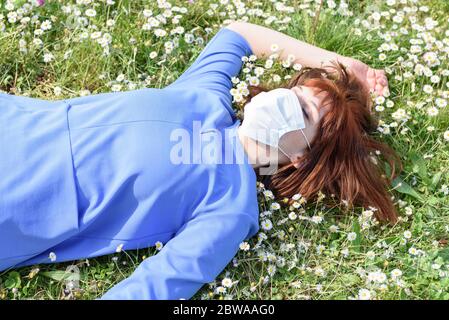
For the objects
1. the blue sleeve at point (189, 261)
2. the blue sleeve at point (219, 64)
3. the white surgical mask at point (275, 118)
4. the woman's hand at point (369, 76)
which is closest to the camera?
the blue sleeve at point (189, 261)

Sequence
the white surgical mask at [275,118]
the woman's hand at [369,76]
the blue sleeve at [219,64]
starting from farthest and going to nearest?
the woman's hand at [369,76], the blue sleeve at [219,64], the white surgical mask at [275,118]

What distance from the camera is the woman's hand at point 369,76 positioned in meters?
3.32

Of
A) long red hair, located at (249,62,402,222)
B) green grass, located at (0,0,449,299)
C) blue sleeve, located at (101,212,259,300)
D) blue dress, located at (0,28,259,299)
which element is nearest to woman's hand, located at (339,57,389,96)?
green grass, located at (0,0,449,299)

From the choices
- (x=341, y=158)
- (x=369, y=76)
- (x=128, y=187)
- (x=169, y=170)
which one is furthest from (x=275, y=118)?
(x=369, y=76)

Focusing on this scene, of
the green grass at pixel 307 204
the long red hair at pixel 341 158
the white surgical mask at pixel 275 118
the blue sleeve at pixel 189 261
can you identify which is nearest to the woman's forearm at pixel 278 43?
the green grass at pixel 307 204

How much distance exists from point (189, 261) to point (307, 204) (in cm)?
78

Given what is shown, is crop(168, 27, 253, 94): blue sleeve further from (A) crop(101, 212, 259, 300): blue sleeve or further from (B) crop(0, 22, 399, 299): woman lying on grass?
(A) crop(101, 212, 259, 300): blue sleeve

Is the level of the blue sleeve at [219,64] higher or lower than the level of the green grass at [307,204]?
higher

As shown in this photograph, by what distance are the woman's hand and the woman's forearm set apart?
8cm

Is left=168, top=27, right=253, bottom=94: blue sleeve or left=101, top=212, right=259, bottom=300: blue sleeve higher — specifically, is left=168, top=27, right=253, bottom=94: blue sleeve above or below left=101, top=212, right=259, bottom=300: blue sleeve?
above

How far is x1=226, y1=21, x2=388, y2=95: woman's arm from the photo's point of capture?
11.0ft

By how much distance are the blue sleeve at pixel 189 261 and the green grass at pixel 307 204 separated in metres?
0.20

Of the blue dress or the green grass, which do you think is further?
the green grass

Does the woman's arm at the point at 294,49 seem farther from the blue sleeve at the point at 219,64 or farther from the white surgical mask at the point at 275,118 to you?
the white surgical mask at the point at 275,118
